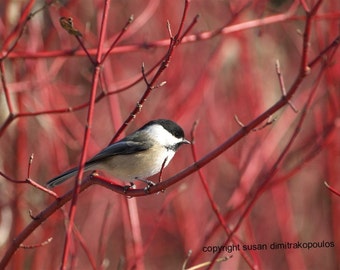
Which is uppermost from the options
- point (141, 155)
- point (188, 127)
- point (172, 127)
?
point (172, 127)

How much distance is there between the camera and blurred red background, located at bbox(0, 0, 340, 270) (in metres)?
3.68

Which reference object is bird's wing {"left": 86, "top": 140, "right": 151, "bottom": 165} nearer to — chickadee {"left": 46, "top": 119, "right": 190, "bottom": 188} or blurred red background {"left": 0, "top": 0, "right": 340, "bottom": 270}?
chickadee {"left": 46, "top": 119, "right": 190, "bottom": 188}

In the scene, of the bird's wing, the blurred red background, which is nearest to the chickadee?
the bird's wing

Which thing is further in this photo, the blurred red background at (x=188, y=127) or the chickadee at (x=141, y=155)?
the blurred red background at (x=188, y=127)

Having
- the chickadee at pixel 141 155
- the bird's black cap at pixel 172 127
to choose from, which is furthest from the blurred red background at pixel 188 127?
the bird's black cap at pixel 172 127

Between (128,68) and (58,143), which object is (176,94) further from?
(128,68)

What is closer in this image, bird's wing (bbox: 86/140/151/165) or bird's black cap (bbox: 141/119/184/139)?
bird's wing (bbox: 86/140/151/165)

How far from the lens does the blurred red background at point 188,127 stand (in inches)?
145

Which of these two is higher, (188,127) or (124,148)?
(124,148)

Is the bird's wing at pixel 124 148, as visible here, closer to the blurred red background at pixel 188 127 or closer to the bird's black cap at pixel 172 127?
the bird's black cap at pixel 172 127

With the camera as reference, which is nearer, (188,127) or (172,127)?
(172,127)

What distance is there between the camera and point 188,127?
5.06 metres

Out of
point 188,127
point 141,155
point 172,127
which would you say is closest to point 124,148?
point 141,155

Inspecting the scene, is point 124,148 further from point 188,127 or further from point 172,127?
point 188,127
